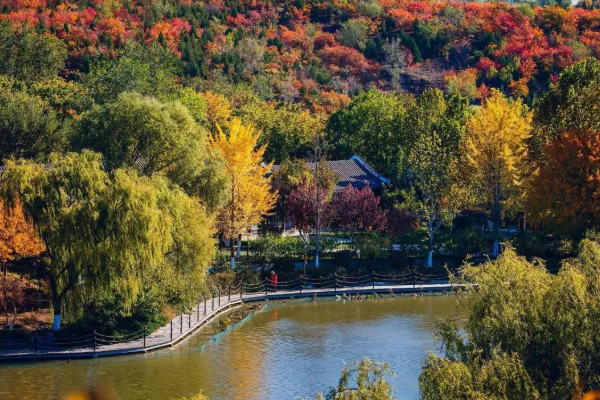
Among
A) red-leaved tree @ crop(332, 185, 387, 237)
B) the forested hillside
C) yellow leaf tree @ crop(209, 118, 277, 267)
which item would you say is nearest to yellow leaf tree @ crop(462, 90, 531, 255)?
red-leaved tree @ crop(332, 185, 387, 237)

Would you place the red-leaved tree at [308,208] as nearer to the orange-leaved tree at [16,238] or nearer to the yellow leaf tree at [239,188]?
the yellow leaf tree at [239,188]

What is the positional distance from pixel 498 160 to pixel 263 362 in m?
28.4

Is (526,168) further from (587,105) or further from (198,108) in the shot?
(198,108)

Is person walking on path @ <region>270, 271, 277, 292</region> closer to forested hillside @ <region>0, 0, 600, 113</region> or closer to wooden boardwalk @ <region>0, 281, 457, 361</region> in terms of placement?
wooden boardwalk @ <region>0, 281, 457, 361</region>

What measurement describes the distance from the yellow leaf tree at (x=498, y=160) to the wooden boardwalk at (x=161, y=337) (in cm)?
1031

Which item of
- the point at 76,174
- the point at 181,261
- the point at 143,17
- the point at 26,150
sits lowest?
the point at 181,261

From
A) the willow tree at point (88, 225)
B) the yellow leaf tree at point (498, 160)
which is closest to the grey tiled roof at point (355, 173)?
the yellow leaf tree at point (498, 160)

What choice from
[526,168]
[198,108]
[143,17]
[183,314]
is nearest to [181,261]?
[183,314]

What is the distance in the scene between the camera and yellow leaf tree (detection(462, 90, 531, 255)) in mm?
64750

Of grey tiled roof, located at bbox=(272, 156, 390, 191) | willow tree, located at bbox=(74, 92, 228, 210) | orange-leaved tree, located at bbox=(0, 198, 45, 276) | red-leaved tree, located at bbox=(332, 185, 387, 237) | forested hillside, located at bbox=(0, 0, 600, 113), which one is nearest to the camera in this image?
orange-leaved tree, located at bbox=(0, 198, 45, 276)

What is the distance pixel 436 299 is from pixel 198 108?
35.4 m

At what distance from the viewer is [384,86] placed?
436 ft

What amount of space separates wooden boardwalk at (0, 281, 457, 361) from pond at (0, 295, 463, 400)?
0.52m

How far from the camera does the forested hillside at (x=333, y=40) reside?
118438 millimetres
